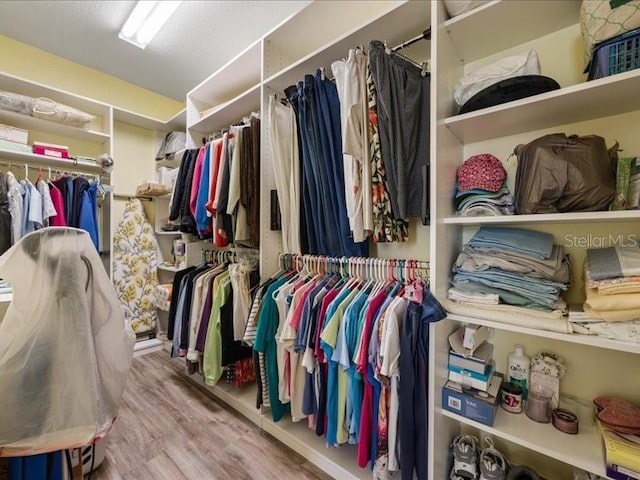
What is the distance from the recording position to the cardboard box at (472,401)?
3.42 feet

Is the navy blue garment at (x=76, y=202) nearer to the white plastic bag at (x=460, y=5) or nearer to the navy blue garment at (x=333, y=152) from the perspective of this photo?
the navy blue garment at (x=333, y=152)

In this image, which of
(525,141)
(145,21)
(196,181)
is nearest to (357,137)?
(525,141)

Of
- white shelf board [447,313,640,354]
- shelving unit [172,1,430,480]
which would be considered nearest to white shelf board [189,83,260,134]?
shelving unit [172,1,430,480]

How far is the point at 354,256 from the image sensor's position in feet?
4.73

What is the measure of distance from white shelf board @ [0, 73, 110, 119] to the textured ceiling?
39 cm

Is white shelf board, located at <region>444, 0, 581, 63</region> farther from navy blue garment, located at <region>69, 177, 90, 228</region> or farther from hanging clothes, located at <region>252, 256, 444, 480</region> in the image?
navy blue garment, located at <region>69, 177, 90, 228</region>

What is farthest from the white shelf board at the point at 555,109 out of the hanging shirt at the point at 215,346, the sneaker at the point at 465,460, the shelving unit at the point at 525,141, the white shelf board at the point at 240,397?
the white shelf board at the point at 240,397

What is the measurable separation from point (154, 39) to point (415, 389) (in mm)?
2960

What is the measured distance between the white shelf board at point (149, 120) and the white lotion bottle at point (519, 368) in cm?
307

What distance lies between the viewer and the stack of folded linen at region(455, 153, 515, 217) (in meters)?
1.12

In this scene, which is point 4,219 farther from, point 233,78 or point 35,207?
point 233,78

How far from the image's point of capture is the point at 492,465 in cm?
111

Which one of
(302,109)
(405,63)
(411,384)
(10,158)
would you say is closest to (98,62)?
(10,158)

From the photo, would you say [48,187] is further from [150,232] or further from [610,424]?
[610,424]
